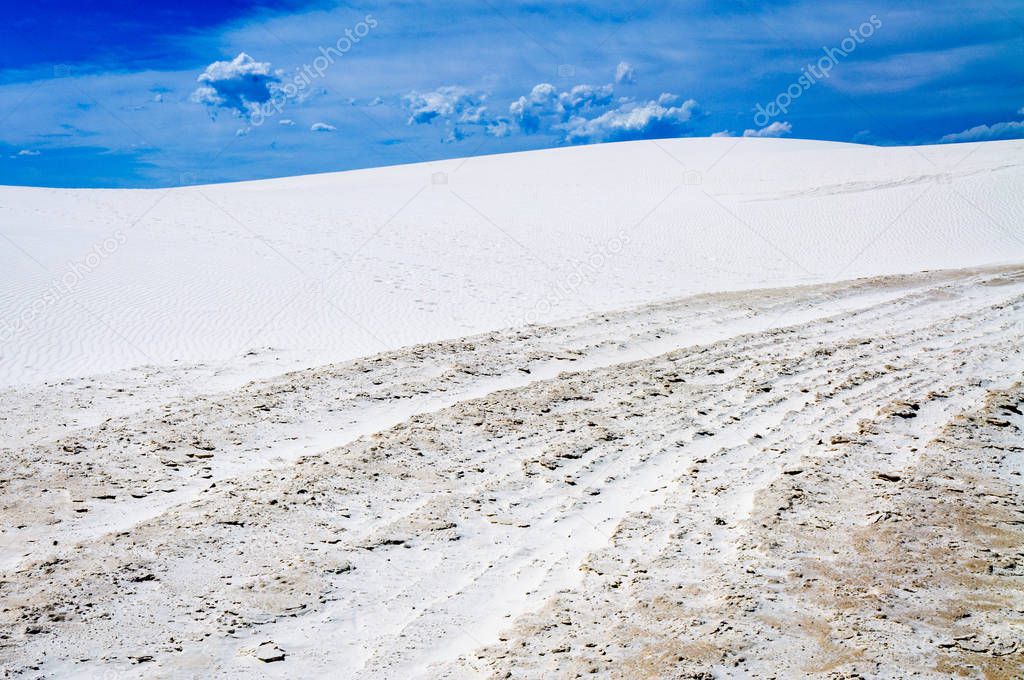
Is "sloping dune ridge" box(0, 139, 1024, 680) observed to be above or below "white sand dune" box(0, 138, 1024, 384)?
below

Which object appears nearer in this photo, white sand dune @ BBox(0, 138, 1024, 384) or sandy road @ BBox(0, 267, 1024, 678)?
sandy road @ BBox(0, 267, 1024, 678)

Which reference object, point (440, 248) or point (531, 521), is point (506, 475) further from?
point (440, 248)

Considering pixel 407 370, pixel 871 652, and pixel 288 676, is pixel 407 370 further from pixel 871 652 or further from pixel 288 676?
pixel 871 652

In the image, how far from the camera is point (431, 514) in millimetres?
5805

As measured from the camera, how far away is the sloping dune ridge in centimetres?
430

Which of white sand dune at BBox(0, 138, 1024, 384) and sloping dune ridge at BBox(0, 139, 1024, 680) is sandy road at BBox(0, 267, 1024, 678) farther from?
white sand dune at BBox(0, 138, 1024, 384)

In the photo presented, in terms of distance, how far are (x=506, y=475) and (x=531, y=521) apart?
827 mm

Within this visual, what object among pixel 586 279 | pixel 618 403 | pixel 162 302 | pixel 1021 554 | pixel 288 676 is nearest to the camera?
pixel 288 676

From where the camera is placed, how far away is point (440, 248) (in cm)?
2009

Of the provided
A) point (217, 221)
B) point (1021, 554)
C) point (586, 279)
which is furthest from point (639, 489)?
point (217, 221)

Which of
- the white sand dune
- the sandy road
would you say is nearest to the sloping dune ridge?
the sandy road

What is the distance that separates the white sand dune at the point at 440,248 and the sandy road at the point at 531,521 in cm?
Answer: 283

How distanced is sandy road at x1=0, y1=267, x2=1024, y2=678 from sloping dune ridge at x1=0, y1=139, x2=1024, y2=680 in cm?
3

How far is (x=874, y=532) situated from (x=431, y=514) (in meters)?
3.09
